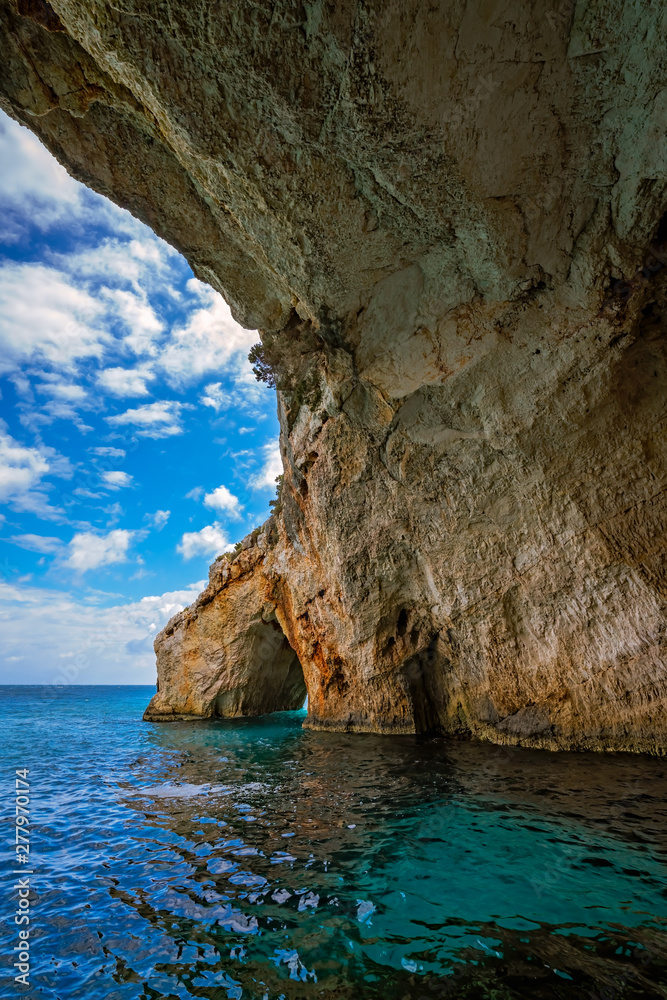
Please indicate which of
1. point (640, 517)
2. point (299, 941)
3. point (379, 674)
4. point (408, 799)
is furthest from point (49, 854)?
point (640, 517)

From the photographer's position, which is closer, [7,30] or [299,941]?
[299,941]

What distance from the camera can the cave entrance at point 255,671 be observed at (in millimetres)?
18500

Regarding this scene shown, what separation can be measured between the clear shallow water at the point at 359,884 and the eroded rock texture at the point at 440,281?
9.84ft

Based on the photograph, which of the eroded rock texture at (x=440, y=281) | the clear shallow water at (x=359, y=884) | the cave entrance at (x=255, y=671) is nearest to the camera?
the clear shallow water at (x=359, y=884)

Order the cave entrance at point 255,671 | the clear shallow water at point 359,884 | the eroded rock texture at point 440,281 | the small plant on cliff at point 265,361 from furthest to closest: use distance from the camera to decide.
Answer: the cave entrance at point 255,671, the small plant on cliff at point 265,361, the eroded rock texture at point 440,281, the clear shallow water at point 359,884

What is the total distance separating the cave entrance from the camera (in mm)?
18500

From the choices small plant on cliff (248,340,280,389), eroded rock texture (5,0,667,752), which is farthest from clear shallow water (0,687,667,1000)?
small plant on cliff (248,340,280,389)

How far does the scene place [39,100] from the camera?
7352 millimetres

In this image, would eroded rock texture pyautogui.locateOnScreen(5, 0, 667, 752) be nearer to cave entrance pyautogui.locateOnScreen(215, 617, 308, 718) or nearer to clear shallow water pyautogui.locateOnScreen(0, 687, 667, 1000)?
clear shallow water pyautogui.locateOnScreen(0, 687, 667, 1000)

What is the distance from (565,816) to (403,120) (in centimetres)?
854

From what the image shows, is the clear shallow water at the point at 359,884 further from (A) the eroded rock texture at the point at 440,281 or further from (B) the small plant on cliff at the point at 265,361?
Result: (B) the small plant on cliff at the point at 265,361

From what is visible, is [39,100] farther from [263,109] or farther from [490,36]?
[490,36]

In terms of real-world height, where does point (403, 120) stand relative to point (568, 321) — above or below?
above

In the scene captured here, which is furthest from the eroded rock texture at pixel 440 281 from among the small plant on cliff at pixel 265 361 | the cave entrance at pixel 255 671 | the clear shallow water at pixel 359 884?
the cave entrance at pixel 255 671
